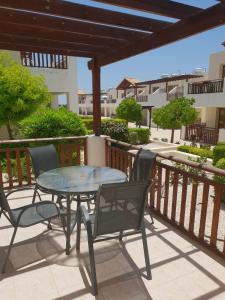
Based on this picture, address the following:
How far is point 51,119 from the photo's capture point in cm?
638

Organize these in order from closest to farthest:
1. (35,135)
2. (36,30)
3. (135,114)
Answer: (36,30) → (35,135) → (135,114)

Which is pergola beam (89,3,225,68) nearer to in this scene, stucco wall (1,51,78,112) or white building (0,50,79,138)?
white building (0,50,79,138)

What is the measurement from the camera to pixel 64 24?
310 centimetres

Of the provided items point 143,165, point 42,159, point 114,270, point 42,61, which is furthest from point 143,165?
point 42,61

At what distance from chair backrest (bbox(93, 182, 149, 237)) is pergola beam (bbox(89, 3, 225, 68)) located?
5.89ft

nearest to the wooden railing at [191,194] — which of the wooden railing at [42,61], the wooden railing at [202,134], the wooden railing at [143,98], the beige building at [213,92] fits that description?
the wooden railing at [42,61]

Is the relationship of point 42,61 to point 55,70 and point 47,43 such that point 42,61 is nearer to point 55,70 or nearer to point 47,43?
point 55,70

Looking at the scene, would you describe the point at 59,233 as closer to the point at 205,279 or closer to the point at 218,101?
the point at 205,279

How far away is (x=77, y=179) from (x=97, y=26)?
2.07m

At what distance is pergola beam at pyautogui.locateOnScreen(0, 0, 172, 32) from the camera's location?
2469 mm

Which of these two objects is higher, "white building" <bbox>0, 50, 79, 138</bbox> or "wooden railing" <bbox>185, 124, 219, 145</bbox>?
"white building" <bbox>0, 50, 79, 138</bbox>

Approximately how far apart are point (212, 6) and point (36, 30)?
226cm

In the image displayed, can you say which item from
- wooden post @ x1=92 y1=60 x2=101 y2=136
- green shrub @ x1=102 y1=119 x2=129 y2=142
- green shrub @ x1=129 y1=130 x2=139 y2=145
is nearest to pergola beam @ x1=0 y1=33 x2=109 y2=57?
wooden post @ x1=92 y1=60 x2=101 y2=136

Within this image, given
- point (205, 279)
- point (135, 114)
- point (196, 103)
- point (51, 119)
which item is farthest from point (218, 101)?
point (205, 279)
